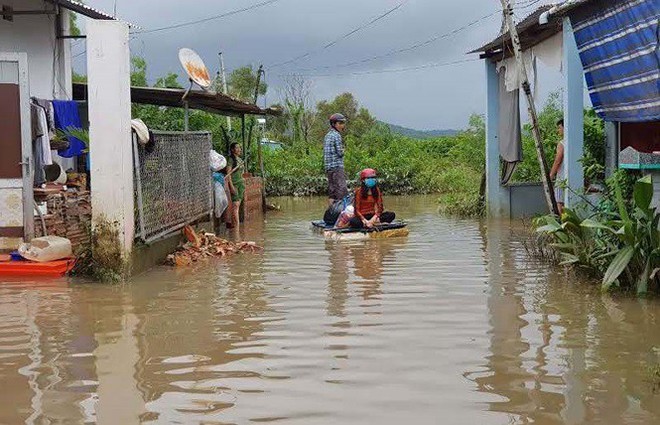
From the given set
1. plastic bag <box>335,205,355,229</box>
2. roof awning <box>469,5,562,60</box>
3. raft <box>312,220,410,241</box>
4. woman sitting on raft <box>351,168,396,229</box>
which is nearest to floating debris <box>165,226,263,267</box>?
raft <box>312,220,410,241</box>

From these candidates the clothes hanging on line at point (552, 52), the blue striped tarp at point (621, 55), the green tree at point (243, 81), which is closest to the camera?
the blue striped tarp at point (621, 55)

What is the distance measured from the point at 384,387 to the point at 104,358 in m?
2.13

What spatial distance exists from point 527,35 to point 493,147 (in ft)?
13.1

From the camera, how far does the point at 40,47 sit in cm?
1523

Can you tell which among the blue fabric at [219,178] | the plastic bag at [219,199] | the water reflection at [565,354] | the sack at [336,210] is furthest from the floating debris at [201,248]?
the water reflection at [565,354]

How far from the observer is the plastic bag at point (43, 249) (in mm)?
9477

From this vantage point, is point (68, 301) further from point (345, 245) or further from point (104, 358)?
point (345, 245)

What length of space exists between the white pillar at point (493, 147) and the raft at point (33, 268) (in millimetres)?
9976

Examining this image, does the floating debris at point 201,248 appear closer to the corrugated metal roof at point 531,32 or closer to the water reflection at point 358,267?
the water reflection at point 358,267

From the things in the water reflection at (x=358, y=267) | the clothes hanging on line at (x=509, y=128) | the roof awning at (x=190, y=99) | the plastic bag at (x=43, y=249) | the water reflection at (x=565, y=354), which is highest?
the roof awning at (x=190, y=99)

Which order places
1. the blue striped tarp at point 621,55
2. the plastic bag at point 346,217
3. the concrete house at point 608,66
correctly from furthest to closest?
the plastic bag at point 346,217 → the concrete house at point 608,66 → the blue striped tarp at point 621,55

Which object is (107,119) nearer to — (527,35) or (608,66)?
(608,66)

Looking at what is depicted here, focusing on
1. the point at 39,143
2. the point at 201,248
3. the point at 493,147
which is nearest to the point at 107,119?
the point at 39,143

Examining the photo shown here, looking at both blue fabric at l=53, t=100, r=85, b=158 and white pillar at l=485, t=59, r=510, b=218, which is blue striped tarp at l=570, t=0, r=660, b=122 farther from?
blue fabric at l=53, t=100, r=85, b=158
